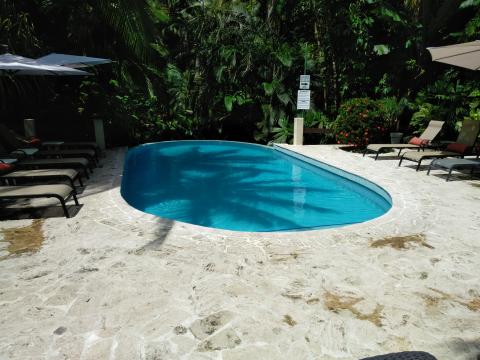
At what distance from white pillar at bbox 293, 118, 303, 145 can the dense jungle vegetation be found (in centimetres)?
96

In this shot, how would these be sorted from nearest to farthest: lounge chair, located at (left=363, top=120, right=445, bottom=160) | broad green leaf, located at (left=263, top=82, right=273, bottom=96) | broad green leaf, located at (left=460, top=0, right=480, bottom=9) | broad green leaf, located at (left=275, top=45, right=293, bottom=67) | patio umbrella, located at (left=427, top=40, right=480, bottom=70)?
patio umbrella, located at (left=427, top=40, right=480, bottom=70) < lounge chair, located at (left=363, top=120, right=445, bottom=160) < broad green leaf, located at (left=460, top=0, right=480, bottom=9) < broad green leaf, located at (left=275, top=45, right=293, bottom=67) < broad green leaf, located at (left=263, top=82, right=273, bottom=96)

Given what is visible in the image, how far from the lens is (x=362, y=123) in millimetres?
12922

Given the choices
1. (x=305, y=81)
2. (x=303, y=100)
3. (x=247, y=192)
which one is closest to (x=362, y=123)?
(x=303, y=100)

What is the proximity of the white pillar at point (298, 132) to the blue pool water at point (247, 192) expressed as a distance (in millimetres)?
1042

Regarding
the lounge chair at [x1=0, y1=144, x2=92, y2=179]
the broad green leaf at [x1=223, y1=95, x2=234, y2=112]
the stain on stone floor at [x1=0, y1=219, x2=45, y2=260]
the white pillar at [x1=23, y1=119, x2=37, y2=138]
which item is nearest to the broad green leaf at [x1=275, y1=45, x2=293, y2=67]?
the broad green leaf at [x1=223, y1=95, x2=234, y2=112]

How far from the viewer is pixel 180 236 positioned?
5250 mm

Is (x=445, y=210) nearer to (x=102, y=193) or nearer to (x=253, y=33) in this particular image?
(x=102, y=193)

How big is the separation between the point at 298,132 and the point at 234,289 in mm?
12115

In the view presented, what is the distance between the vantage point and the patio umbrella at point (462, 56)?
7675 millimetres

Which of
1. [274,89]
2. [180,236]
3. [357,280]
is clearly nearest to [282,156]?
[274,89]

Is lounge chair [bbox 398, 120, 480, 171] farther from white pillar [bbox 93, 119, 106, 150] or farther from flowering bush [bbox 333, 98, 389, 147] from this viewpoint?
white pillar [bbox 93, 119, 106, 150]

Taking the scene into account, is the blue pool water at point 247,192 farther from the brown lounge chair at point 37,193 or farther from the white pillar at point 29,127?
the white pillar at point 29,127

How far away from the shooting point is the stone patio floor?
3.00 metres

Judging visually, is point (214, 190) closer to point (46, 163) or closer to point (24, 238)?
point (46, 163)
